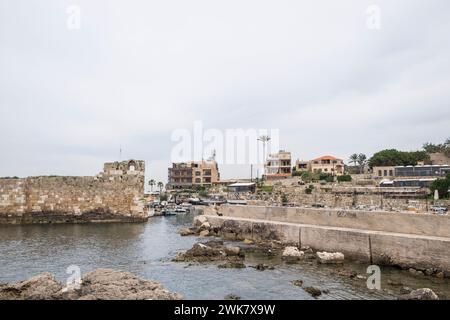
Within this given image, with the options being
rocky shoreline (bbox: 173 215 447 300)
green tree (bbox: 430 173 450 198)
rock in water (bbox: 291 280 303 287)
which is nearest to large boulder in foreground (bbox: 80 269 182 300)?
rock in water (bbox: 291 280 303 287)

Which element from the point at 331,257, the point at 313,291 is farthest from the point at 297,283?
the point at 331,257

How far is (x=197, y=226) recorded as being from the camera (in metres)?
29.0

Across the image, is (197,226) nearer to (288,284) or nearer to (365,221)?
(365,221)

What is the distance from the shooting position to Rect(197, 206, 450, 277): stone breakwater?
44.2 feet

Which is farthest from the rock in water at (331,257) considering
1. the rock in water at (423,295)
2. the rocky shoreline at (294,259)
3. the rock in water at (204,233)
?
the rock in water at (204,233)

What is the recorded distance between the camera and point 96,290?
9.80 meters

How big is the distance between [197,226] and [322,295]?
18.3 m

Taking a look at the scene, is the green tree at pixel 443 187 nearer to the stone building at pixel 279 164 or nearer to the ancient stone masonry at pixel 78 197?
the ancient stone masonry at pixel 78 197

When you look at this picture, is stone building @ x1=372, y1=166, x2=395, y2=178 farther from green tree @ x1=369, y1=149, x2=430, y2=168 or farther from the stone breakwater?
the stone breakwater

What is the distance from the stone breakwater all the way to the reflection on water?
2.87ft

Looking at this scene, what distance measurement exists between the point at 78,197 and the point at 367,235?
25.3 meters

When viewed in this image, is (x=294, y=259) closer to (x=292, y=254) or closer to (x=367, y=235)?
(x=292, y=254)
